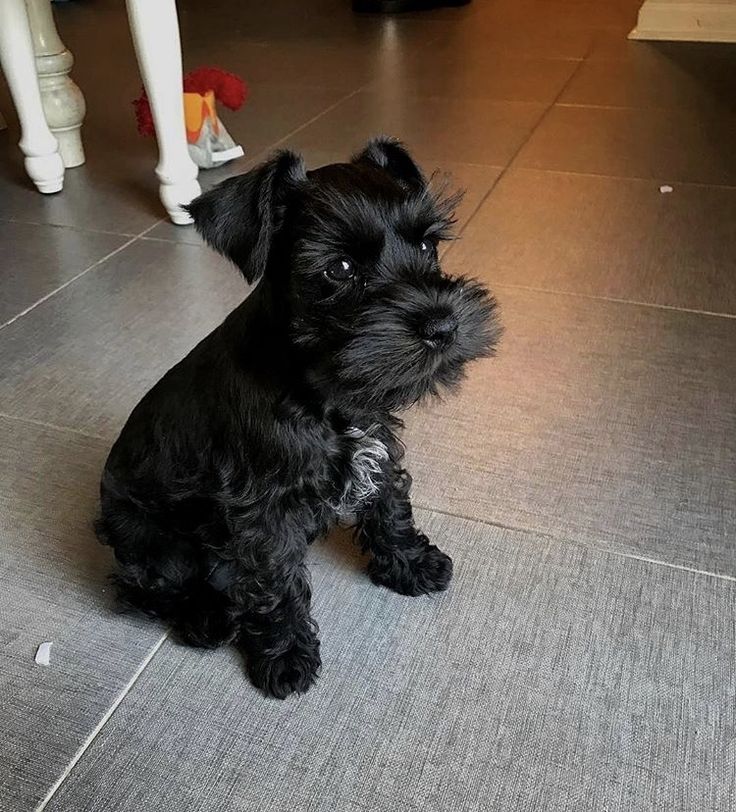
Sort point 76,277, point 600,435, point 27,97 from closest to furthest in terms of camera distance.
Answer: point 600,435, point 76,277, point 27,97

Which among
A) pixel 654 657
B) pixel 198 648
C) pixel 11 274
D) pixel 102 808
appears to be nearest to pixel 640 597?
pixel 654 657

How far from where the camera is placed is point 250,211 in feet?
3.84

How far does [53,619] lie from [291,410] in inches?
26.4

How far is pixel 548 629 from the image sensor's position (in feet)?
4.86

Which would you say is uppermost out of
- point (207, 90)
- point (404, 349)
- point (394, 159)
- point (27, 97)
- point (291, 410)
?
point (394, 159)

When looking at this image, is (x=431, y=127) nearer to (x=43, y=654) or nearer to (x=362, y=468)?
(x=362, y=468)

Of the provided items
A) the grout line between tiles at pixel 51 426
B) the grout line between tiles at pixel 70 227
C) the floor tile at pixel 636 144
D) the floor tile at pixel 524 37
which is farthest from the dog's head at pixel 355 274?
the floor tile at pixel 524 37

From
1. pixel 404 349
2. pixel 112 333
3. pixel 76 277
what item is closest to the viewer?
pixel 404 349

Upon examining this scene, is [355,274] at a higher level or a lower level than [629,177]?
higher

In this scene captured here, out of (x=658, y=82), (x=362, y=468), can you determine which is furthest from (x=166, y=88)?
(x=658, y=82)

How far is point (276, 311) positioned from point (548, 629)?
2.43 feet

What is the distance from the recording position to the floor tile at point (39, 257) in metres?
2.57

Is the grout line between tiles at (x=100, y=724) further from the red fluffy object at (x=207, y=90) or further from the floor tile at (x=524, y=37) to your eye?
the floor tile at (x=524, y=37)

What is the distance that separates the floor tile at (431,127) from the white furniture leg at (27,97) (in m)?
0.94
